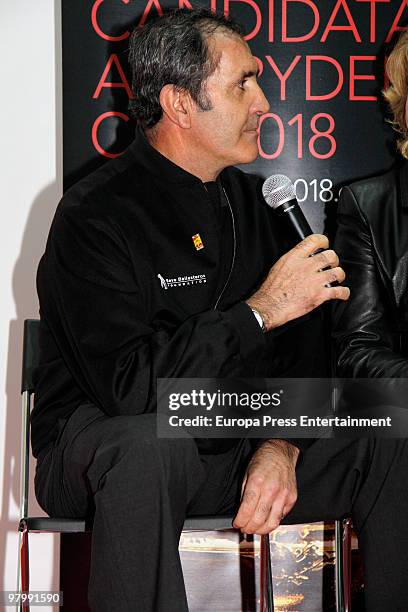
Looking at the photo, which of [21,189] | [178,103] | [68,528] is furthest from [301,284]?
[21,189]

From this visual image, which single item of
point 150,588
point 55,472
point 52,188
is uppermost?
point 52,188

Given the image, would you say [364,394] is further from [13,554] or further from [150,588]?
[13,554]

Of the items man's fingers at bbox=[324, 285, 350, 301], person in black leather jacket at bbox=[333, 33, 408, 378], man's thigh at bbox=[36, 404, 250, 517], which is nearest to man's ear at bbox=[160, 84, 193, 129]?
person in black leather jacket at bbox=[333, 33, 408, 378]

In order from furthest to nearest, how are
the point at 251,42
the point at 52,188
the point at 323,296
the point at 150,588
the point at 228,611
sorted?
the point at 52,188, the point at 251,42, the point at 228,611, the point at 323,296, the point at 150,588

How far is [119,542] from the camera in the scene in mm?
1264

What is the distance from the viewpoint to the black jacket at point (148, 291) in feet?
4.87

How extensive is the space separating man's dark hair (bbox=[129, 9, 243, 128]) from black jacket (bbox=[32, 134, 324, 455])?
0.47 ft

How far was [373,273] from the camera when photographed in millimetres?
1894

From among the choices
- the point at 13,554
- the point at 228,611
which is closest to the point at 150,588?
the point at 228,611

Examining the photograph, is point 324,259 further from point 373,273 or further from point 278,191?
point 373,273

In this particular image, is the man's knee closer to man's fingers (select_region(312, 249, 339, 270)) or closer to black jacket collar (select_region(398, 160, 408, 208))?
man's fingers (select_region(312, 249, 339, 270))

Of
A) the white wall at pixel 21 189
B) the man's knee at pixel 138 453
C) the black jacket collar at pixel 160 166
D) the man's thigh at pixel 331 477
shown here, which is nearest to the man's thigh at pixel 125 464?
the man's knee at pixel 138 453

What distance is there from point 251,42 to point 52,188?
0.73m

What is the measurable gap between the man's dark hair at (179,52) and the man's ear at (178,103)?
1cm
